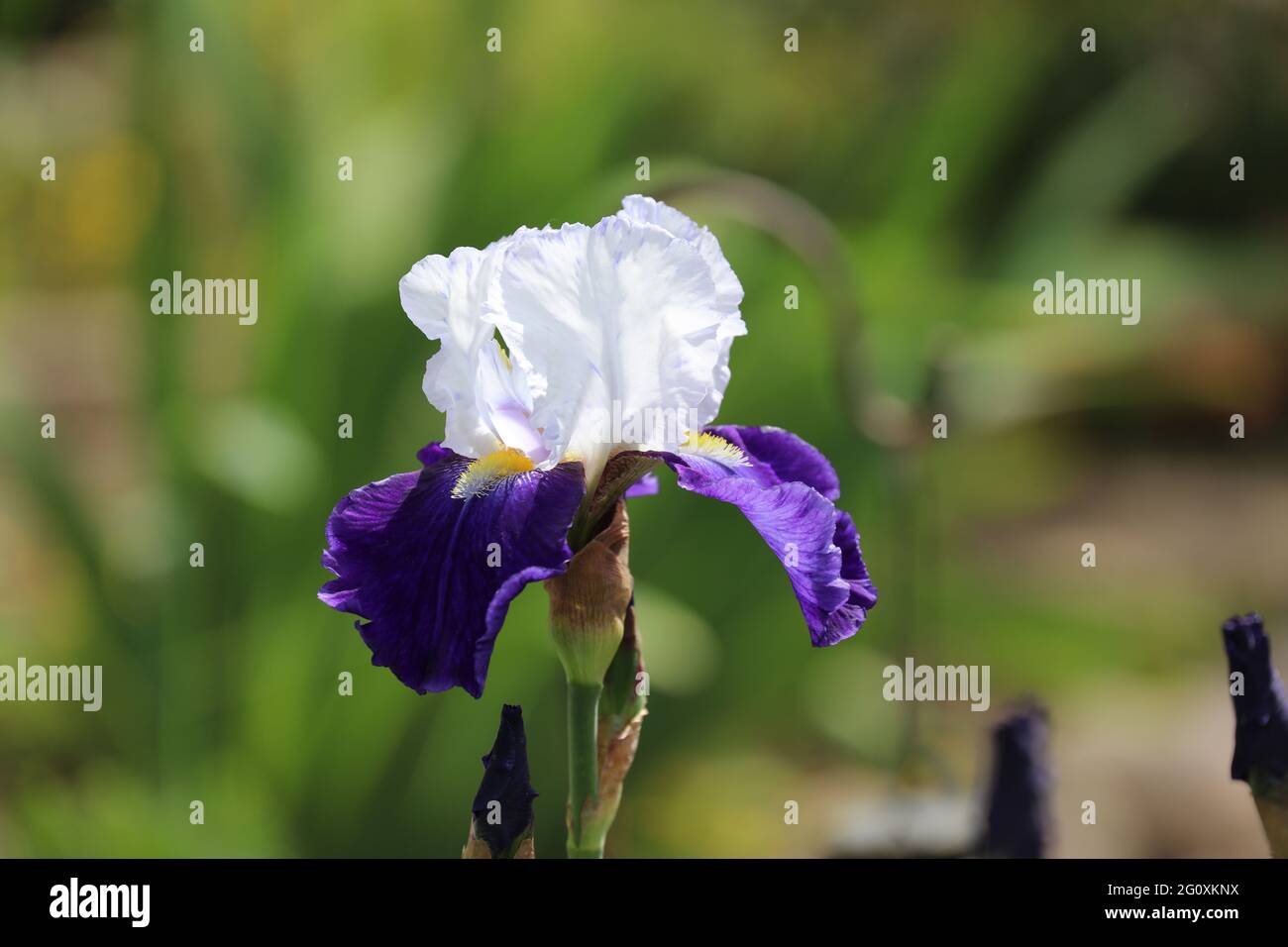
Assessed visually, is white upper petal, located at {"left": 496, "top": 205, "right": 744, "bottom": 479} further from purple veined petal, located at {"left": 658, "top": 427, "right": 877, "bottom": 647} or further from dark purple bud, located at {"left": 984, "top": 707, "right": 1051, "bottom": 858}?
dark purple bud, located at {"left": 984, "top": 707, "right": 1051, "bottom": 858}

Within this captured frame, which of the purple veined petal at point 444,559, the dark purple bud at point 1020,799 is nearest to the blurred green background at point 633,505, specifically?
the dark purple bud at point 1020,799

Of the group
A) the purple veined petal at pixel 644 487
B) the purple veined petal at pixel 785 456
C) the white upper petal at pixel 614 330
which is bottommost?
the purple veined petal at pixel 644 487

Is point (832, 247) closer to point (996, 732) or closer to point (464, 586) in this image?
point (996, 732)

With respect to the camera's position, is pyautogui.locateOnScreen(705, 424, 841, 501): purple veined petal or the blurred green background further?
the blurred green background

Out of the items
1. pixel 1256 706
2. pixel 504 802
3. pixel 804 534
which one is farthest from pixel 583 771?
pixel 1256 706

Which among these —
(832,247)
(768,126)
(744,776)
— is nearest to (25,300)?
(768,126)

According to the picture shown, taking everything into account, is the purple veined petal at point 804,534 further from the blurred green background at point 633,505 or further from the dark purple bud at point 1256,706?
the blurred green background at point 633,505

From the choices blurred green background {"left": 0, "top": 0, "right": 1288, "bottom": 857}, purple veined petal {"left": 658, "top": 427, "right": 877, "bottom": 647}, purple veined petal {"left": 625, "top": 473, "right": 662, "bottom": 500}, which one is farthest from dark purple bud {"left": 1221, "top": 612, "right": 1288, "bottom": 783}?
blurred green background {"left": 0, "top": 0, "right": 1288, "bottom": 857}
